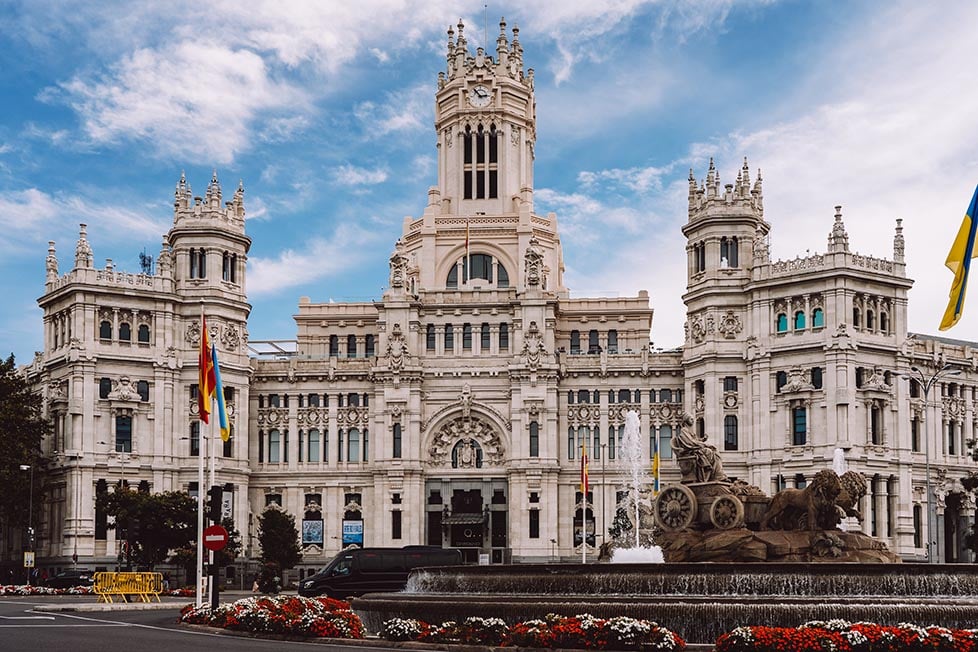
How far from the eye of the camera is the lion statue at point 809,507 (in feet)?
156

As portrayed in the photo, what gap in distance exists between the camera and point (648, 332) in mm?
132000

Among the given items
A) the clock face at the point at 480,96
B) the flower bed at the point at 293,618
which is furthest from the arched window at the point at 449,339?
the flower bed at the point at 293,618

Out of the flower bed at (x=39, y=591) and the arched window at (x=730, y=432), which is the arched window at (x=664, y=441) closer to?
the arched window at (x=730, y=432)

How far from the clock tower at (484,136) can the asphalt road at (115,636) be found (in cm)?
8352

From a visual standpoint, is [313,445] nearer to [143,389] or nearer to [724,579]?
[143,389]

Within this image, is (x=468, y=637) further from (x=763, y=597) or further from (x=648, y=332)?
(x=648, y=332)

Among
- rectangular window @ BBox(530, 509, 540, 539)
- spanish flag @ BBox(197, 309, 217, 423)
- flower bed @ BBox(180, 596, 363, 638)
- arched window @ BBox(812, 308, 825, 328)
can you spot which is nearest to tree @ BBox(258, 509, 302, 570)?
rectangular window @ BBox(530, 509, 540, 539)

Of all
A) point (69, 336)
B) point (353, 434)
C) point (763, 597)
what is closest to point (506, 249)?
point (353, 434)

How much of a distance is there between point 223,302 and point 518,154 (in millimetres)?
36878

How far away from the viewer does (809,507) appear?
157 ft

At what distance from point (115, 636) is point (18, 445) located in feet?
227

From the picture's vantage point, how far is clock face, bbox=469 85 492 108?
5443 inches

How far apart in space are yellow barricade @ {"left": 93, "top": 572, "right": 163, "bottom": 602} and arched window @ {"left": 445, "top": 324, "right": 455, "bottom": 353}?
47.8 m

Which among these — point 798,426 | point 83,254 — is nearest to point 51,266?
point 83,254
